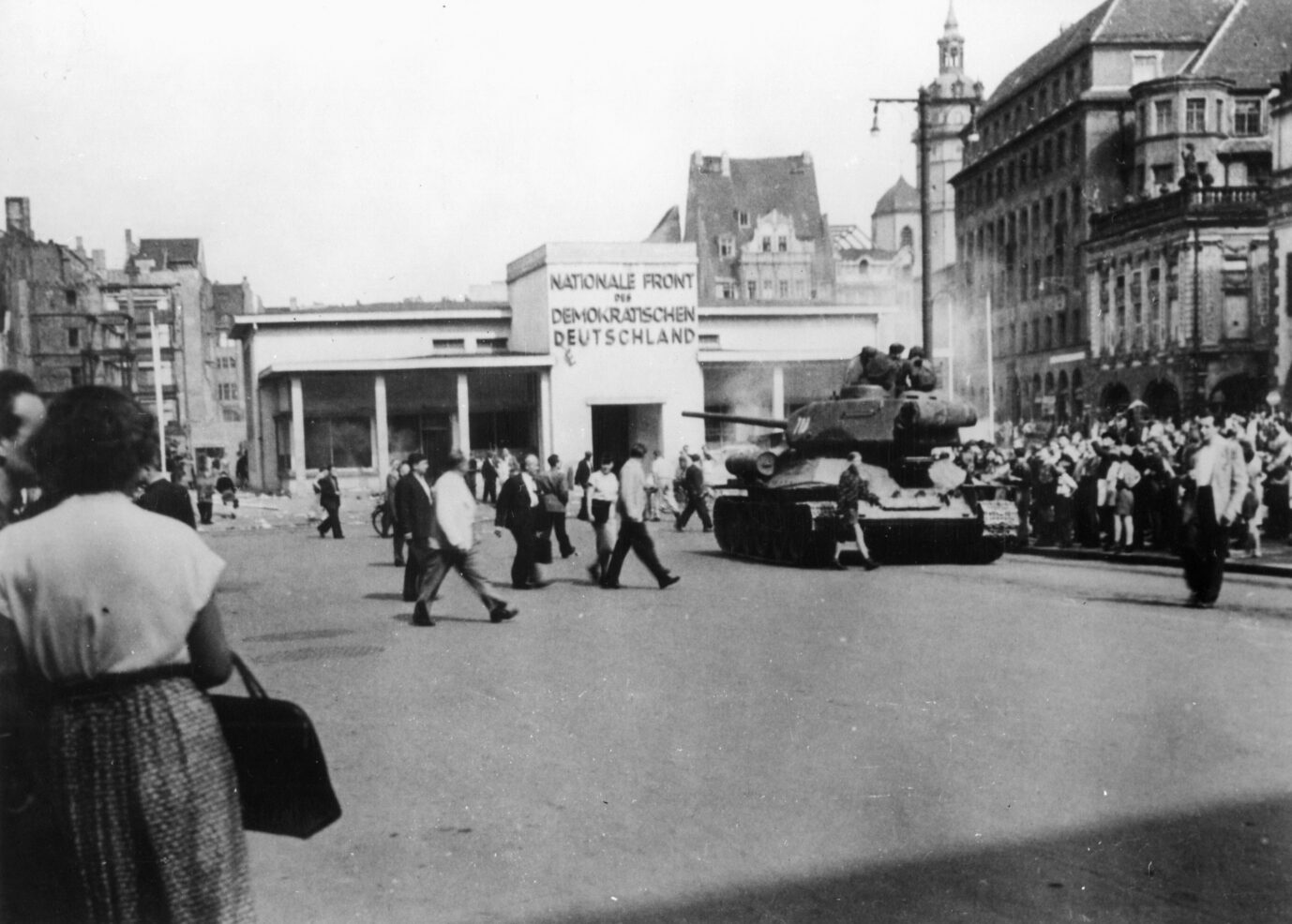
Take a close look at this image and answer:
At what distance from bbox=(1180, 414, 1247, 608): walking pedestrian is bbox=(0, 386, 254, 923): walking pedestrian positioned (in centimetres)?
1076

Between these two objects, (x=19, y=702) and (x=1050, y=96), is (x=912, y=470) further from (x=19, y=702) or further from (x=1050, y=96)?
(x=1050, y=96)

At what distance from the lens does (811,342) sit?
180 feet

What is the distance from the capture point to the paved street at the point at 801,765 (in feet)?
16.7

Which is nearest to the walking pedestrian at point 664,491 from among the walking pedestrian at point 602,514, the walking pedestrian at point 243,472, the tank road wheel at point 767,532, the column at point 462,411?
the column at point 462,411

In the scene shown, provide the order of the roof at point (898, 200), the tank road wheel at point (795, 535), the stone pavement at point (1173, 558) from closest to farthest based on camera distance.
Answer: the stone pavement at point (1173, 558)
the tank road wheel at point (795, 535)
the roof at point (898, 200)

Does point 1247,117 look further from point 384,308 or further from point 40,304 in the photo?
point 40,304

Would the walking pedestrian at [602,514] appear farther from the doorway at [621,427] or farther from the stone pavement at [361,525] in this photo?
the doorway at [621,427]

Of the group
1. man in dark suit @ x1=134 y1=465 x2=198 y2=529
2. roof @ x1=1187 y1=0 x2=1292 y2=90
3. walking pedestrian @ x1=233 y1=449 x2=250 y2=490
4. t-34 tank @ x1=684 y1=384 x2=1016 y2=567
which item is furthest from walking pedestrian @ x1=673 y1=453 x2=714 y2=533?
roof @ x1=1187 y1=0 x2=1292 y2=90

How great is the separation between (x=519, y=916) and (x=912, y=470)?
14.6 meters

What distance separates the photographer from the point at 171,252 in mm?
88938

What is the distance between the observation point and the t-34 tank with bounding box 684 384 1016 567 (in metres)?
17.8

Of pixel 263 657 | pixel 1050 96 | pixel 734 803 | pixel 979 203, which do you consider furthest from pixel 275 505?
pixel 979 203

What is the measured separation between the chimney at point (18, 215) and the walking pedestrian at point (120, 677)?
2.80m

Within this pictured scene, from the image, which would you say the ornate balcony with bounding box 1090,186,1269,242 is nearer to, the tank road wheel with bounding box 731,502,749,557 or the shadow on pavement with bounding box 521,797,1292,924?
the tank road wheel with bounding box 731,502,749,557
